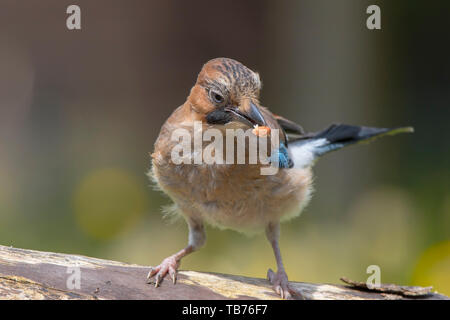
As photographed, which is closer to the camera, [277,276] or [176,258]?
[277,276]

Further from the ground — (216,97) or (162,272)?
(216,97)

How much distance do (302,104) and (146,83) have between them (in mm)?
1726

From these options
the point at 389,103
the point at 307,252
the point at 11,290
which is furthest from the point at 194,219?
the point at 389,103

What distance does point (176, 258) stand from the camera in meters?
2.84

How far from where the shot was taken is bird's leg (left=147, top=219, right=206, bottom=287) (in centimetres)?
255

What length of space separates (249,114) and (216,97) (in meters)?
0.19

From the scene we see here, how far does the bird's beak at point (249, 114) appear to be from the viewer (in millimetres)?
2566

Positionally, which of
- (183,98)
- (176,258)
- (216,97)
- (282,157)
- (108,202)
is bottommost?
(108,202)

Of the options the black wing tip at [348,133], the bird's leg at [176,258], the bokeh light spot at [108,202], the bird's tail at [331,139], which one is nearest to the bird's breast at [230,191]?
the bird's leg at [176,258]

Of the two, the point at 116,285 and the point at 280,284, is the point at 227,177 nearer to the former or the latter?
the point at 280,284

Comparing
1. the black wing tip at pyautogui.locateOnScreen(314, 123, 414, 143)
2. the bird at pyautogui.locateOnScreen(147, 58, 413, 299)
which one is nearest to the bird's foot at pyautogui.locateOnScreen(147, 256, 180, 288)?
the bird at pyautogui.locateOnScreen(147, 58, 413, 299)

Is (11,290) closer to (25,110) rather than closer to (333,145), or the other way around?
(333,145)

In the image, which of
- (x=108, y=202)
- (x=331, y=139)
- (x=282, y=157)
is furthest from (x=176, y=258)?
(x=108, y=202)

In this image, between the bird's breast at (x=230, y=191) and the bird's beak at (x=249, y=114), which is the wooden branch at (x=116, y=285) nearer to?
the bird's breast at (x=230, y=191)
